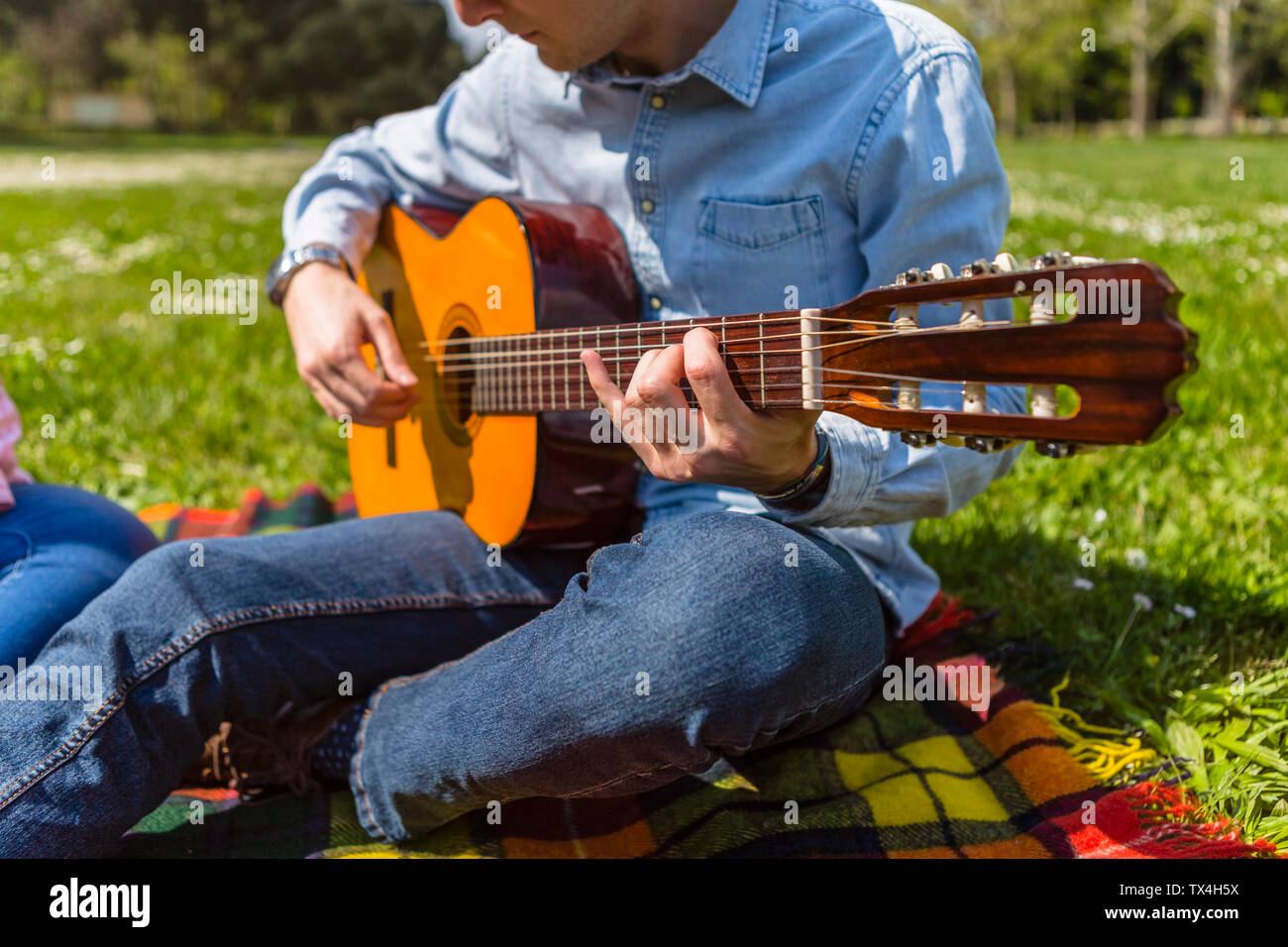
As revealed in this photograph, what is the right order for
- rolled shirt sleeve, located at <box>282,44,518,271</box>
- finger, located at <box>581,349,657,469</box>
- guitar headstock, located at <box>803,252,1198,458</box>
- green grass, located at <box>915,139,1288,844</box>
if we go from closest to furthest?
guitar headstock, located at <box>803,252,1198,458</box> < finger, located at <box>581,349,657,469</box> < green grass, located at <box>915,139,1288,844</box> < rolled shirt sleeve, located at <box>282,44,518,271</box>

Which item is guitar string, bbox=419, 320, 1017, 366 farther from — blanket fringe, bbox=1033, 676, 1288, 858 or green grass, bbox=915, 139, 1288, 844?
green grass, bbox=915, 139, 1288, 844

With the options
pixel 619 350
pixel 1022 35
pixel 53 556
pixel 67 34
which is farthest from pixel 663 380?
pixel 1022 35

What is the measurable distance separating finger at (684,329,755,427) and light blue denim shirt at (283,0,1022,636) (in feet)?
0.78

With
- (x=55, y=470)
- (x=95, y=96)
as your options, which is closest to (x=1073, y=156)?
(x=55, y=470)

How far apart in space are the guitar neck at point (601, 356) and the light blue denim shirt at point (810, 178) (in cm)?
21

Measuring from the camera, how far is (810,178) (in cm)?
198

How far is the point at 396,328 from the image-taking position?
8.86ft

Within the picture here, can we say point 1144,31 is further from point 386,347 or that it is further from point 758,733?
point 758,733

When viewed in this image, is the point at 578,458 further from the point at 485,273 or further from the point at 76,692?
the point at 76,692

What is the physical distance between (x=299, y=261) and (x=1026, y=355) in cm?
184

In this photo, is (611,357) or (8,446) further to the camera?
(8,446)

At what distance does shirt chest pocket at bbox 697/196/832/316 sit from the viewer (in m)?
2.01

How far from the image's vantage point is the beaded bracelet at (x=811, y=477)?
5.57 ft

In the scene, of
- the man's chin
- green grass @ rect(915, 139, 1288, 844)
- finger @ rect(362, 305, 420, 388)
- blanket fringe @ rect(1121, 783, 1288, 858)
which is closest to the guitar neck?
finger @ rect(362, 305, 420, 388)
